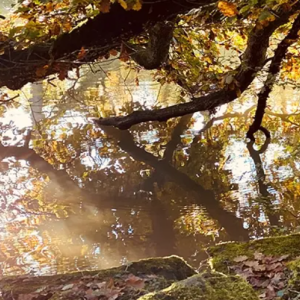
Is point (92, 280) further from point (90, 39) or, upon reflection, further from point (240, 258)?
point (90, 39)

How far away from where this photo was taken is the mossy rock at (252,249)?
295 centimetres

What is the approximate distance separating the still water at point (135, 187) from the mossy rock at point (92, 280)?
110 centimetres

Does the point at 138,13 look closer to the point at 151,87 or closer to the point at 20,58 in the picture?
the point at 20,58

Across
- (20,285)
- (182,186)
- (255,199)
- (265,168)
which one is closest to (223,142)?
(265,168)

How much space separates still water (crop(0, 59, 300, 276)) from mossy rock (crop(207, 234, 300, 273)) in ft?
3.85

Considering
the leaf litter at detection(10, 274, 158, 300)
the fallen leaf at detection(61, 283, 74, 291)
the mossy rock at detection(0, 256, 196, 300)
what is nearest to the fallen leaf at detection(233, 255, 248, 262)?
the mossy rock at detection(0, 256, 196, 300)

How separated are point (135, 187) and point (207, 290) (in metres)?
4.24

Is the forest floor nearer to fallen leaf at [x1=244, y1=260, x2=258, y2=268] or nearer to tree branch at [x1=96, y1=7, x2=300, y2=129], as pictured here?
fallen leaf at [x1=244, y1=260, x2=258, y2=268]

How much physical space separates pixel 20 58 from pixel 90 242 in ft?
7.38

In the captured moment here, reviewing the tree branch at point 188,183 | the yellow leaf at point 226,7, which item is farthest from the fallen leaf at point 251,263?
the tree branch at point 188,183

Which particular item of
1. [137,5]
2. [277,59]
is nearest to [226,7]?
[137,5]

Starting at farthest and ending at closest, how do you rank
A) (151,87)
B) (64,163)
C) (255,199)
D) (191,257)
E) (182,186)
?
(151,87) → (64,163) → (182,186) → (255,199) → (191,257)

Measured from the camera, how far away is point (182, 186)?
20.4 ft

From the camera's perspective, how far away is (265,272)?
9.06 feet
